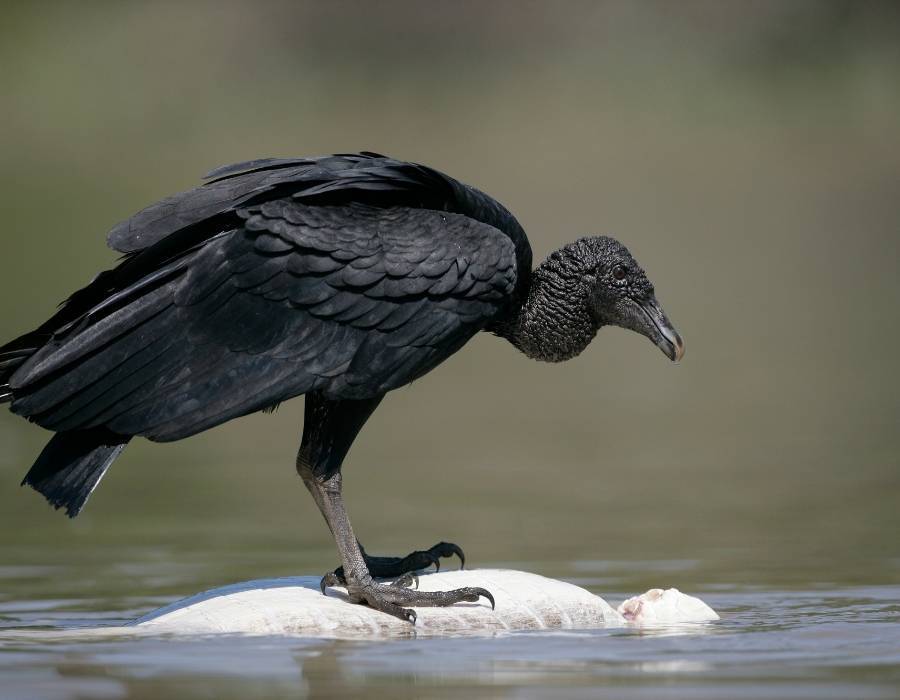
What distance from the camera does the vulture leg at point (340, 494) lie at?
7340mm

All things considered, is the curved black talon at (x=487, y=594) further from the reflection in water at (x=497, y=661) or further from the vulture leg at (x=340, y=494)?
the reflection in water at (x=497, y=661)

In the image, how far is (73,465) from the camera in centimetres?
714

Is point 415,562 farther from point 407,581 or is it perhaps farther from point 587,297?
A: point 587,297

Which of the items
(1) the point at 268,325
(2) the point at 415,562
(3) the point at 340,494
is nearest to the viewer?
(1) the point at 268,325

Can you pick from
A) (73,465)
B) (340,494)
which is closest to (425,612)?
(340,494)

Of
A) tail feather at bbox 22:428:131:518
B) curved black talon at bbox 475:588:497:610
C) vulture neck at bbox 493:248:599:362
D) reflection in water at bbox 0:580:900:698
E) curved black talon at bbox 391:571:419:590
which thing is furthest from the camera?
vulture neck at bbox 493:248:599:362

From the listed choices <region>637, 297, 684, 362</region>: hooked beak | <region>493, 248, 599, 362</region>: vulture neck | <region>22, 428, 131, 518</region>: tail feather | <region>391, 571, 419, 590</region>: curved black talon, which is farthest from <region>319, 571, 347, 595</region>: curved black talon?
<region>637, 297, 684, 362</region>: hooked beak

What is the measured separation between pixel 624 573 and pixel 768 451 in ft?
13.8

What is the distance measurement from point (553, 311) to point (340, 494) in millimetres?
1282

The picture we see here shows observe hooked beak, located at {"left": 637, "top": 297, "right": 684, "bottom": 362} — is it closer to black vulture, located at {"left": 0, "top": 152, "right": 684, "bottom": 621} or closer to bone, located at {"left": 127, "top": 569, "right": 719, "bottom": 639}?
black vulture, located at {"left": 0, "top": 152, "right": 684, "bottom": 621}

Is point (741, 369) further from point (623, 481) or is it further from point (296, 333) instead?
point (296, 333)

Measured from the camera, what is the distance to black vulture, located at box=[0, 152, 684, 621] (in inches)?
279

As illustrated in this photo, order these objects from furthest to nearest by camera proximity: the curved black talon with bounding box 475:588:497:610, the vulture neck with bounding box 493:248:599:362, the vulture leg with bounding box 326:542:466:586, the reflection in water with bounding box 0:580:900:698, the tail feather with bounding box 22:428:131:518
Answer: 1. the vulture neck with bounding box 493:248:599:362
2. the vulture leg with bounding box 326:542:466:586
3. the curved black talon with bounding box 475:588:497:610
4. the tail feather with bounding box 22:428:131:518
5. the reflection in water with bounding box 0:580:900:698

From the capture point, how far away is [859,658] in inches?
249
